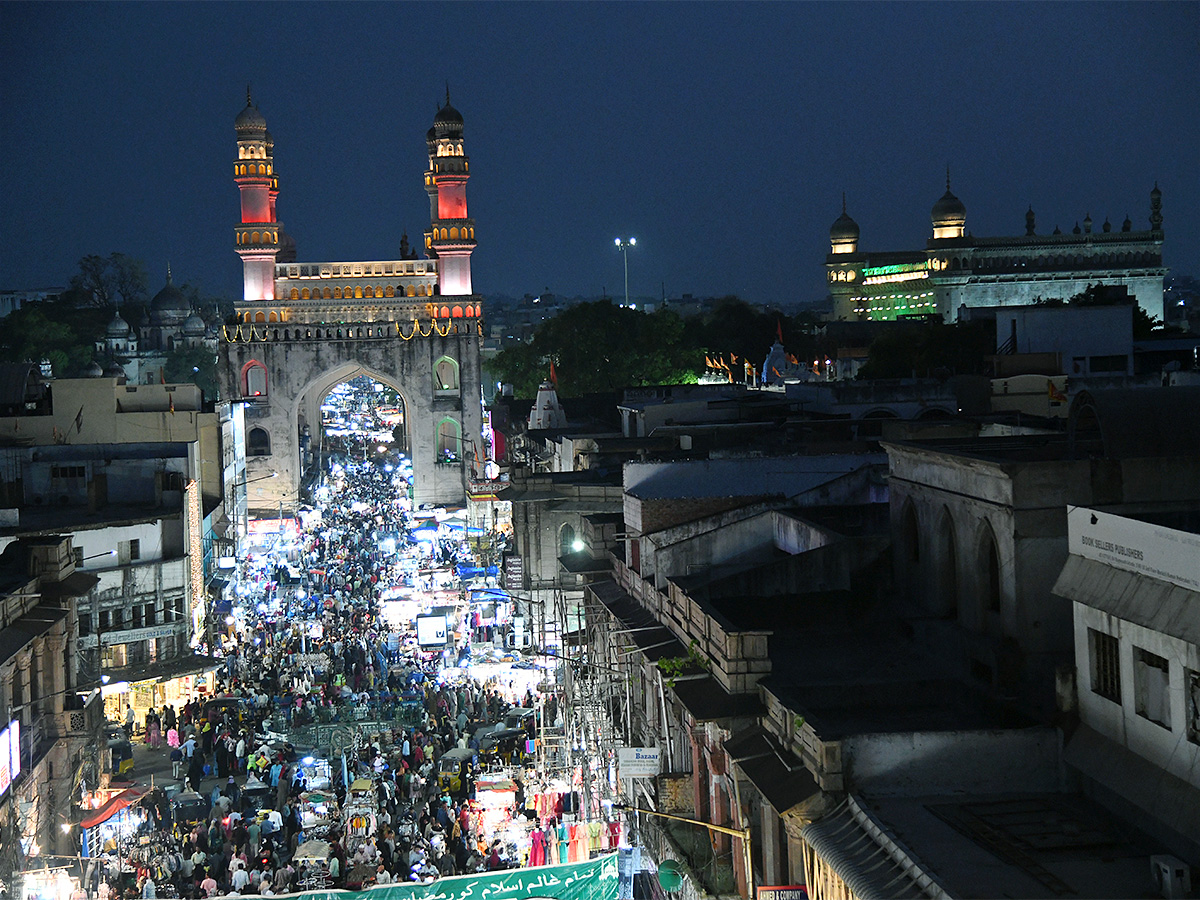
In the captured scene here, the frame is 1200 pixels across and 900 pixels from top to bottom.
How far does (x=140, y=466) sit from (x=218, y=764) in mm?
9631

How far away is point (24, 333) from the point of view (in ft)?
291

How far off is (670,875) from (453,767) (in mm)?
7964

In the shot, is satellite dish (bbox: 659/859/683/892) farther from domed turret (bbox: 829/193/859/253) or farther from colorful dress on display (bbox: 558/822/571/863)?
domed turret (bbox: 829/193/859/253)

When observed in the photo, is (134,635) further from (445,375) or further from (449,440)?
(445,375)

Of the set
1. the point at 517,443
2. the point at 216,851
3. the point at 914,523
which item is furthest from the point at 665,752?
the point at 517,443

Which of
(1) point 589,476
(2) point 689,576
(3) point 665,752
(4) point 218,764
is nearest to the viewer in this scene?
(3) point 665,752

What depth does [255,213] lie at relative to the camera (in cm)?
6612

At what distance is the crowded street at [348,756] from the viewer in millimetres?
19359

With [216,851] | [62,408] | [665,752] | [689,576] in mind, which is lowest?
[216,851]

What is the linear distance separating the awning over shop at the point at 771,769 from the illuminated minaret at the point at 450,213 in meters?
52.7

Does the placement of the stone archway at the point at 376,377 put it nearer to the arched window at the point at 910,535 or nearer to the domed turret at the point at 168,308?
the arched window at the point at 910,535

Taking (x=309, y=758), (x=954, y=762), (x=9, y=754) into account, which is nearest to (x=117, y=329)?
(x=309, y=758)

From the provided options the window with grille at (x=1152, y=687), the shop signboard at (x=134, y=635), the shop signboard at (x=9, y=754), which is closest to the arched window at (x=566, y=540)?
the shop signboard at (x=134, y=635)

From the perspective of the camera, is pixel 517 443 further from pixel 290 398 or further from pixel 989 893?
pixel 989 893
